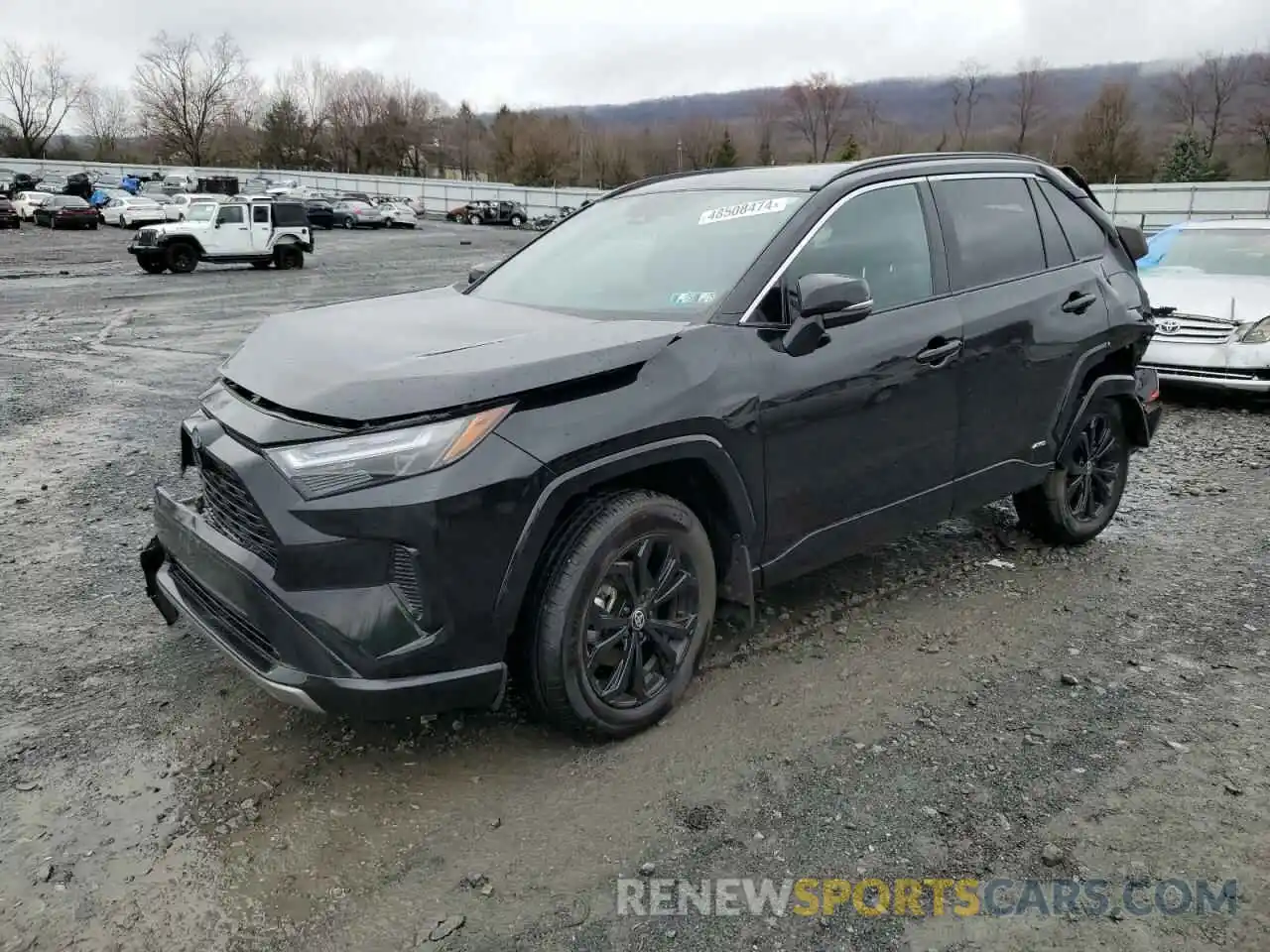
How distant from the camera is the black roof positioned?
386cm

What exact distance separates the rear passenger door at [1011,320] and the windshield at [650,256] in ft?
3.12

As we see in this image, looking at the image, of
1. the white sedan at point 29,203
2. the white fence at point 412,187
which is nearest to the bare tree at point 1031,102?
the white fence at point 412,187

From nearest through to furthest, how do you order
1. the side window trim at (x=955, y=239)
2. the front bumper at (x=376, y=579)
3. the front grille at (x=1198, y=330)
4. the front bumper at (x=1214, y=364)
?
1. the front bumper at (x=376, y=579)
2. the side window trim at (x=955, y=239)
3. the front bumper at (x=1214, y=364)
4. the front grille at (x=1198, y=330)

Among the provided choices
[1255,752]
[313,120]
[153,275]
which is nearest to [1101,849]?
[1255,752]

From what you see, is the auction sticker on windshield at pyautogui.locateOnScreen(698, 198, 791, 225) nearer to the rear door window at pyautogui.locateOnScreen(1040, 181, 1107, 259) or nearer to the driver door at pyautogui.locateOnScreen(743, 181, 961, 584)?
the driver door at pyautogui.locateOnScreen(743, 181, 961, 584)

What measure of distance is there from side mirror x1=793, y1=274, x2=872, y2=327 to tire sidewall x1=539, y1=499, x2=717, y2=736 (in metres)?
0.80

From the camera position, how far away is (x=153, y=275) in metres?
22.8

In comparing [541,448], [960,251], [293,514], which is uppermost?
[960,251]

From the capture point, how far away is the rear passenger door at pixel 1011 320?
4.12m

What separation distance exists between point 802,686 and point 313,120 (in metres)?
113

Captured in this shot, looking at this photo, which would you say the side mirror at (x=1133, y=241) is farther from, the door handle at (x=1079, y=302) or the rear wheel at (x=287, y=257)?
the rear wheel at (x=287, y=257)

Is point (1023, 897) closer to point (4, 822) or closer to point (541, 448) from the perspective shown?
point (541, 448)

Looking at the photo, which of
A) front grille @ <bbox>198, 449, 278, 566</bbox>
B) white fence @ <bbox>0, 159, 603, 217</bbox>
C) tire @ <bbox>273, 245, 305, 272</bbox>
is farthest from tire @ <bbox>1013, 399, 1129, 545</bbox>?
white fence @ <bbox>0, 159, 603, 217</bbox>

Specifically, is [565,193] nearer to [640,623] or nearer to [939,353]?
[939,353]
